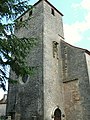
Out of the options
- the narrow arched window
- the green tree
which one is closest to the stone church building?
the narrow arched window

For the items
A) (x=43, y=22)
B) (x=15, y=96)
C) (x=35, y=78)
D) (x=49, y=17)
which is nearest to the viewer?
(x=35, y=78)

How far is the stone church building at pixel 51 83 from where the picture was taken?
462 inches

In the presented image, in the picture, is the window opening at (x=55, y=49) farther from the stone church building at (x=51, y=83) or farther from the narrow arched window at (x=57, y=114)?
the narrow arched window at (x=57, y=114)

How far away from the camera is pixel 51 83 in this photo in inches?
495

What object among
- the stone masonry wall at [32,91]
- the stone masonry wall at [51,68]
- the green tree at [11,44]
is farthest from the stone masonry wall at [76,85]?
the green tree at [11,44]

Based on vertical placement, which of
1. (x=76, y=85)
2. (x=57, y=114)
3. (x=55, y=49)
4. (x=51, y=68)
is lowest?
(x=57, y=114)

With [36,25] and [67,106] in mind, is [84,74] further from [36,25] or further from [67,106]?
[36,25]

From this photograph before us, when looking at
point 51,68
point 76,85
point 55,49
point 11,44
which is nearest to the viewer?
point 11,44

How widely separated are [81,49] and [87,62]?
1.23 metres

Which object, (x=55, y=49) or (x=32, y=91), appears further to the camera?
(x=55, y=49)

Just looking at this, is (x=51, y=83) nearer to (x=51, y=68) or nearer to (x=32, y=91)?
(x=51, y=68)

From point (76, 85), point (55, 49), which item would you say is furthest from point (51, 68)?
point (76, 85)

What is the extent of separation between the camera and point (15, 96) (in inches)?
537

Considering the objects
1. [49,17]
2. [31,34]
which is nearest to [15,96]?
[31,34]
